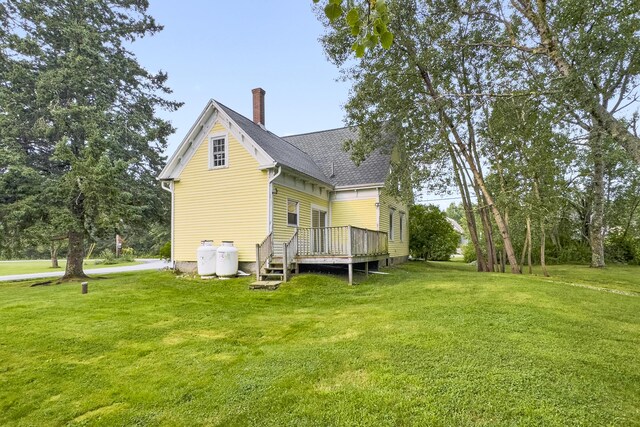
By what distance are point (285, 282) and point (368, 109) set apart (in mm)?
7604

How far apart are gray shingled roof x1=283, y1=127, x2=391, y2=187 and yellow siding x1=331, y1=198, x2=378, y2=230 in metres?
0.91

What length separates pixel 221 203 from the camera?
42.4 feet

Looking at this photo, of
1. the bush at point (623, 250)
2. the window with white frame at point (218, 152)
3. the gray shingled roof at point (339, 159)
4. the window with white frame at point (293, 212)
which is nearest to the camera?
the window with white frame at point (293, 212)

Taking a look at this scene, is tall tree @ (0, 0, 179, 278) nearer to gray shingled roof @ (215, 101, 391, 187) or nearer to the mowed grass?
gray shingled roof @ (215, 101, 391, 187)

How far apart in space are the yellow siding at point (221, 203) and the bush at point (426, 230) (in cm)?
1343

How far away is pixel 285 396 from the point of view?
3.41m

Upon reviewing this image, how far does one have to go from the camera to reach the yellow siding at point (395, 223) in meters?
15.9

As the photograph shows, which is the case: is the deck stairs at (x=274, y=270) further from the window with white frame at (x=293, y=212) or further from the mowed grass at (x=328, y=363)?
the mowed grass at (x=328, y=363)

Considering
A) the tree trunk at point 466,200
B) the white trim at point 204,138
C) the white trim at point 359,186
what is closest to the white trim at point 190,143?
the white trim at point 204,138

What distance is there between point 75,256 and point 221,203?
23.9 ft

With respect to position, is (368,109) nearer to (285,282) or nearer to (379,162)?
(379,162)

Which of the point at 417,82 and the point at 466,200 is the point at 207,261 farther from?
the point at 466,200

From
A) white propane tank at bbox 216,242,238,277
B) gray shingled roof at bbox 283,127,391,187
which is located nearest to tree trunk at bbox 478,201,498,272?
gray shingled roof at bbox 283,127,391,187

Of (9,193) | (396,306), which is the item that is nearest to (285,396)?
(396,306)
